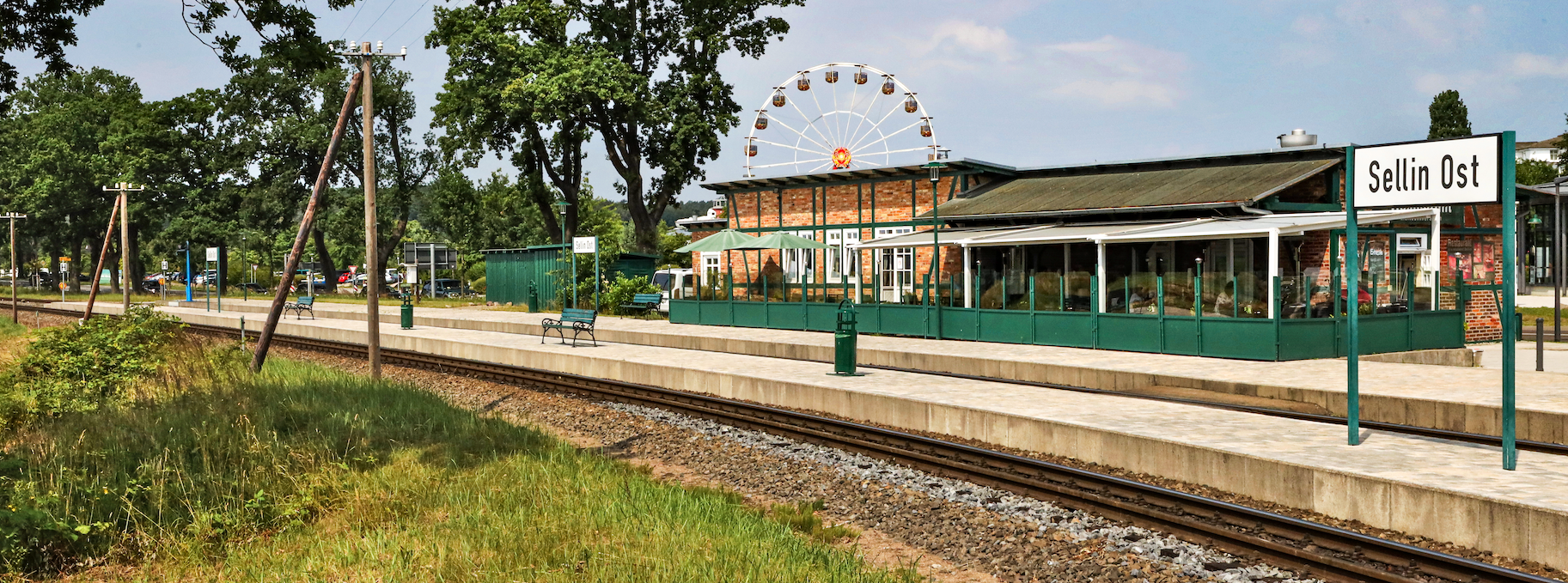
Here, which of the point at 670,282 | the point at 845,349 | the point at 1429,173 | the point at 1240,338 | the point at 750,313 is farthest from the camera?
the point at 670,282

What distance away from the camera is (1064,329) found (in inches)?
902

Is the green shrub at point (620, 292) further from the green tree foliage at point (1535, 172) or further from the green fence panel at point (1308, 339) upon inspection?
the green tree foliage at point (1535, 172)

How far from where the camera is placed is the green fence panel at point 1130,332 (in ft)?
69.4

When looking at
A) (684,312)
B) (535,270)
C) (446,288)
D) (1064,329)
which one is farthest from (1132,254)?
(446,288)

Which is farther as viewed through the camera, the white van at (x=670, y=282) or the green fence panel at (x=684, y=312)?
the white van at (x=670, y=282)

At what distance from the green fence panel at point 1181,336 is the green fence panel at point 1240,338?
0.20 meters

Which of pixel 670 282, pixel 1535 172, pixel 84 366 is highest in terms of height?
pixel 1535 172

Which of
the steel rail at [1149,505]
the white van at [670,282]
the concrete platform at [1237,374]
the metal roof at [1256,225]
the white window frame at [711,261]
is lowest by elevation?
the steel rail at [1149,505]

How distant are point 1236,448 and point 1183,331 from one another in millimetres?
10799

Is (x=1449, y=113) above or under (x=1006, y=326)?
above

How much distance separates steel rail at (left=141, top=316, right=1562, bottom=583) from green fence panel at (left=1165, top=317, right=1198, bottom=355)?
885 cm

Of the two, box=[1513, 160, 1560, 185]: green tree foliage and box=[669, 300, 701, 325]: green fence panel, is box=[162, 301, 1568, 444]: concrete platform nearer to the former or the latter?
box=[669, 300, 701, 325]: green fence panel

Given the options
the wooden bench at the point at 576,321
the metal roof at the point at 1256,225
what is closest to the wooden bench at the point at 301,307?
the wooden bench at the point at 576,321

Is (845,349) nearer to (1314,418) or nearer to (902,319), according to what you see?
(1314,418)
